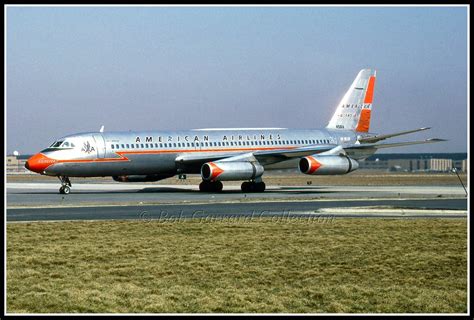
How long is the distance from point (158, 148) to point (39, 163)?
7116 millimetres

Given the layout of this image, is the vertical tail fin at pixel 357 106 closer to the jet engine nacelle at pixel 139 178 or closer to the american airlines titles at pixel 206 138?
the american airlines titles at pixel 206 138

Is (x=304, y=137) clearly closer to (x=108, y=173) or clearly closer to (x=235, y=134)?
(x=235, y=134)

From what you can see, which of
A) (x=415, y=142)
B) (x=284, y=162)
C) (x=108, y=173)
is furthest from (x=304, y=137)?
(x=108, y=173)

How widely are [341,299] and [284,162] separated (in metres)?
35.0

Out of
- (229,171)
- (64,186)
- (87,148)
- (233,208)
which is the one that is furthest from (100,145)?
(233,208)

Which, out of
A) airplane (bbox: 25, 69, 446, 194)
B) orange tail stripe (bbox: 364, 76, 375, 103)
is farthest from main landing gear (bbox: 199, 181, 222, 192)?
orange tail stripe (bbox: 364, 76, 375, 103)

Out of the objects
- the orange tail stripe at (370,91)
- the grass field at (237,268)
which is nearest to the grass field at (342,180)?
the orange tail stripe at (370,91)

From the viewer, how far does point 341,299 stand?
1480 centimetres

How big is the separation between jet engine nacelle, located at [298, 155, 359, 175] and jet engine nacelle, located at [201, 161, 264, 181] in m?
2.88

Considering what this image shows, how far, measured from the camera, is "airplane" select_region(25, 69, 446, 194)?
44562 mm

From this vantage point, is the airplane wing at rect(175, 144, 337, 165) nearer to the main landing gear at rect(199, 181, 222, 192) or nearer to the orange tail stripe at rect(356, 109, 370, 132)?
the main landing gear at rect(199, 181, 222, 192)

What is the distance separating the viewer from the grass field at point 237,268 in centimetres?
1445

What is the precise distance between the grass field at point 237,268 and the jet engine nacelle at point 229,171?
20.1 meters

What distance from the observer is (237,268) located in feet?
56.9
